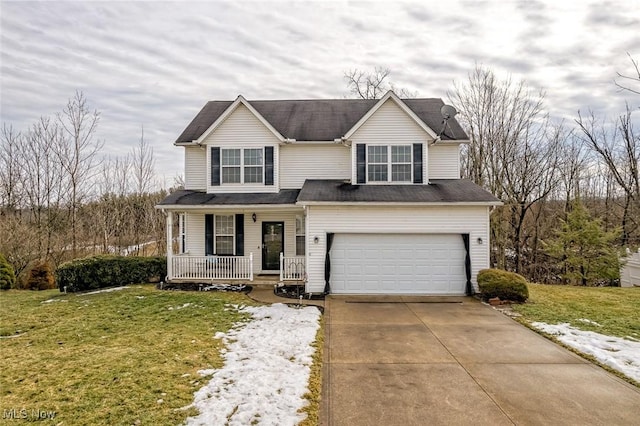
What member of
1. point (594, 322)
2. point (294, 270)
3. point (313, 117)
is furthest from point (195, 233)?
point (594, 322)

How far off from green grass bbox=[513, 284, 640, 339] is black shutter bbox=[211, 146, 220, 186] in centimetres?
1225

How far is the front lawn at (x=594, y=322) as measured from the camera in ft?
21.5

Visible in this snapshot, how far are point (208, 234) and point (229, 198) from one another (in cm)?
197

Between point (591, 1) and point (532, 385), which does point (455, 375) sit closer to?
point (532, 385)

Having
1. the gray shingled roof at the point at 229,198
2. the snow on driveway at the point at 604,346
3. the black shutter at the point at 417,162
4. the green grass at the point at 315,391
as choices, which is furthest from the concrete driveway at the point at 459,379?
the black shutter at the point at 417,162

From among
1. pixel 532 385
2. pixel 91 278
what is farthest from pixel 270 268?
pixel 532 385

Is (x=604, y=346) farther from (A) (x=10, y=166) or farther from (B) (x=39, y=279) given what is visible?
(A) (x=10, y=166)

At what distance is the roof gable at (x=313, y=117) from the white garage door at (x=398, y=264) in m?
4.56

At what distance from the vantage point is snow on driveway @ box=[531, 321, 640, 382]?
20.2 ft

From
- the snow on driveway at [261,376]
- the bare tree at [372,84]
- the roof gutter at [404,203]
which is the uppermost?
the bare tree at [372,84]

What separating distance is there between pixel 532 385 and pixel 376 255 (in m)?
7.10

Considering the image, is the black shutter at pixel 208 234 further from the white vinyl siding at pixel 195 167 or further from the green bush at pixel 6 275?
the green bush at pixel 6 275

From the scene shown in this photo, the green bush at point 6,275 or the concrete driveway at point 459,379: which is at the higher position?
the green bush at point 6,275

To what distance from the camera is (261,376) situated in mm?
5680
